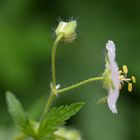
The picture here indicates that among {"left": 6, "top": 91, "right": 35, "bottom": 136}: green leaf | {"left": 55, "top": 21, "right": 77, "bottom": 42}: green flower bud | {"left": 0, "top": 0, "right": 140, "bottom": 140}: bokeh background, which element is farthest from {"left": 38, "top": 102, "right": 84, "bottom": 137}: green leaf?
{"left": 0, "top": 0, "right": 140, "bottom": 140}: bokeh background

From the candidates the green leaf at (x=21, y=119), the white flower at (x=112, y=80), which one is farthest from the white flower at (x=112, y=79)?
the green leaf at (x=21, y=119)

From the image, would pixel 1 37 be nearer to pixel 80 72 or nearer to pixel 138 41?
pixel 80 72

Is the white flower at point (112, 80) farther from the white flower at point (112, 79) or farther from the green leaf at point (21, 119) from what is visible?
the green leaf at point (21, 119)

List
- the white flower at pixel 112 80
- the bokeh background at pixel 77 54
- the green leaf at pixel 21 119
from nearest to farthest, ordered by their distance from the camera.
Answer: the white flower at pixel 112 80
the green leaf at pixel 21 119
the bokeh background at pixel 77 54

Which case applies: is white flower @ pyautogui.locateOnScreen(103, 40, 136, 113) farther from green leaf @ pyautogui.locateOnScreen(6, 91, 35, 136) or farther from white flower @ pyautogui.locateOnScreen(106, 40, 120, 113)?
green leaf @ pyautogui.locateOnScreen(6, 91, 35, 136)

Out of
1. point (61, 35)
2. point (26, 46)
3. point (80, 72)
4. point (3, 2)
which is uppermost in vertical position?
point (3, 2)

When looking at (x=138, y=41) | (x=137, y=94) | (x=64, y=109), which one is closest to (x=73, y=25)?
(x=64, y=109)
